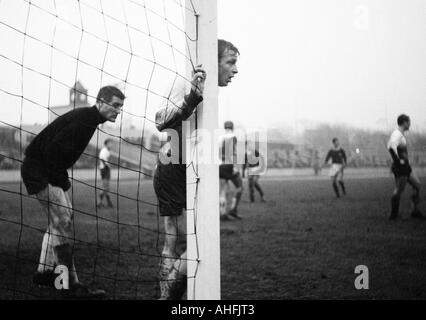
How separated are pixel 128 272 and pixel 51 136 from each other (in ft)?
4.64

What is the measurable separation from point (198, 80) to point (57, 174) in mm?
1733

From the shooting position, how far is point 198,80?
2109mm

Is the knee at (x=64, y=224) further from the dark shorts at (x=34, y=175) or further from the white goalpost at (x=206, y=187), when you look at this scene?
the white goalpost at (x=206, y=187)

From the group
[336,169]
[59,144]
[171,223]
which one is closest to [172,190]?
[171,223]

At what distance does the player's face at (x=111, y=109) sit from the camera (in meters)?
Result: 3.40

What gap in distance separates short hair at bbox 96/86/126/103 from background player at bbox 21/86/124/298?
10cm

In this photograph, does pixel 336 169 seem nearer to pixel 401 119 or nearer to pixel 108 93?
pixel 401 119

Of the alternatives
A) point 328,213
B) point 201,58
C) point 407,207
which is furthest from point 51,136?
point 407,207

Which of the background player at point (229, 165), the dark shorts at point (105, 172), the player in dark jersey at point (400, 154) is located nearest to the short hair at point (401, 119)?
the player in dark jersey at point (400, 154)

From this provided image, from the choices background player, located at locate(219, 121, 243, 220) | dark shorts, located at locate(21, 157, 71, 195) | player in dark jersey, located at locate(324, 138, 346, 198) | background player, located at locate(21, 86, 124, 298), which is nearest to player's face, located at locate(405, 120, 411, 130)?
background player, located at locate(219, 121, 243, 220)

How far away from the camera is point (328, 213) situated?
7672 mm
